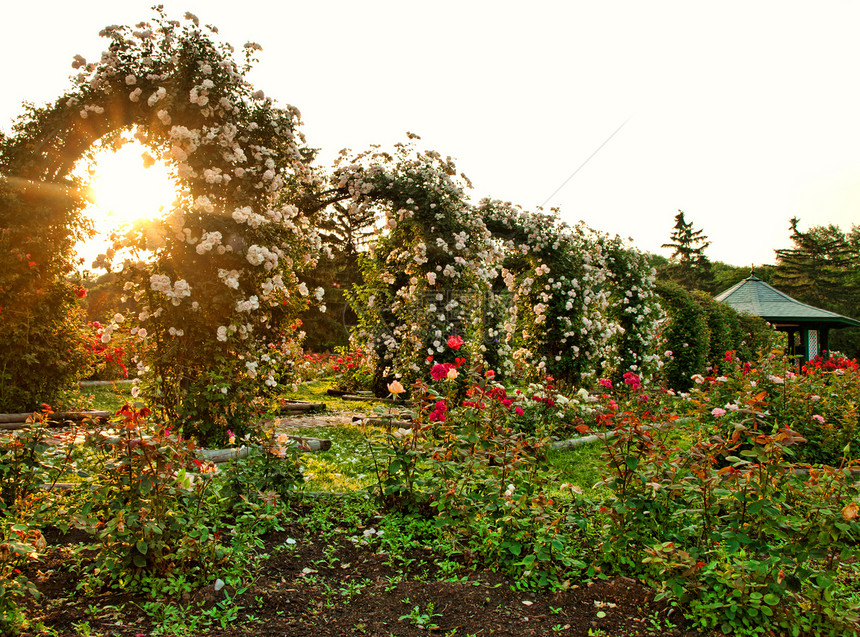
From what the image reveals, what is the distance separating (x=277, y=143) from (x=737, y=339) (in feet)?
45.1

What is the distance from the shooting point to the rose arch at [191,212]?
5.04 metres

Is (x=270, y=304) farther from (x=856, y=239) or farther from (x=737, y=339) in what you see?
(x=856, y=239)

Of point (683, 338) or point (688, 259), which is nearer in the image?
point (683, 338)

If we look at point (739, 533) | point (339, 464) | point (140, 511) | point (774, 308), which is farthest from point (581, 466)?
point (774, 308)

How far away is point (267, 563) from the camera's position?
9.11 ft

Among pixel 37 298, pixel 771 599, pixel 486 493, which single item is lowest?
pixel 771 599

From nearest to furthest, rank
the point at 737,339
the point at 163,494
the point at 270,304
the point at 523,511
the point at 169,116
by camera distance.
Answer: the point at 163,494 → the point at 523,511 → the point at 169,116 → the point at 270,304 → the point at 737,339

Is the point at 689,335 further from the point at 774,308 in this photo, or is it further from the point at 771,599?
the point at 771,599

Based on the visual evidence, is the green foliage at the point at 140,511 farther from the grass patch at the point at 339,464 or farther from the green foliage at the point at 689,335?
the green foliage at the point at 689,335

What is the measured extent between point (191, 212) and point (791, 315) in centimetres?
2085

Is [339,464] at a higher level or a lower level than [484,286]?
lower

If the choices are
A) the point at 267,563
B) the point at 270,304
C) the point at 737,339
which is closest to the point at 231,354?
the point at 270,304

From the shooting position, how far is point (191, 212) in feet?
16.7

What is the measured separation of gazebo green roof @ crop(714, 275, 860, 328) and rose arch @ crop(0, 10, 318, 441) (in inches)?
694
